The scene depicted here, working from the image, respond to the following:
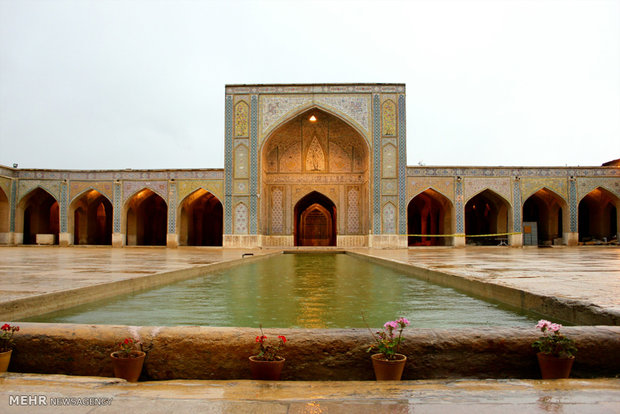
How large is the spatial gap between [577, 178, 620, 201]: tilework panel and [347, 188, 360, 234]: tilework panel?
8.00 meters

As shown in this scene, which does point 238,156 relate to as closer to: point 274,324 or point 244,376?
point 274,324

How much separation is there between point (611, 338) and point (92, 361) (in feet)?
6.93

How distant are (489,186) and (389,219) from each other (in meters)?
3.89

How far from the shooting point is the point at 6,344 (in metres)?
1.83

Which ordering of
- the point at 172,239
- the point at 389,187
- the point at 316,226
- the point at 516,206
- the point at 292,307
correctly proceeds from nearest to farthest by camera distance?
1. the point at 292,307
2. the point at 389,187
3. the point at 516,206
4. the point at 172,239
5. the point at 316,226

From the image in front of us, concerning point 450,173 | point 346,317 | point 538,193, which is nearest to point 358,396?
point 346,317

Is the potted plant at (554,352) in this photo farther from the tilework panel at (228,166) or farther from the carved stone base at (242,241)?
the tilework panel at (228,166)

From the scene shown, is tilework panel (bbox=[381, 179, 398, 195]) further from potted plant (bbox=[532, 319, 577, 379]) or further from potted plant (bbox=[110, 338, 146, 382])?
potted plant (bbox=[110, 338, 146, 382])

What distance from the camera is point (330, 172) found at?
17.8 meters

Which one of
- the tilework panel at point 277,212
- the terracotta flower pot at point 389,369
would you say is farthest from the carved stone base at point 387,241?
the terracotta flower pot at point 389,369

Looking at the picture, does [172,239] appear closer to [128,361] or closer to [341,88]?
[341,88]

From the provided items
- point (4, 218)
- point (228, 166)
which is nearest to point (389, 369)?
point (228, 166)

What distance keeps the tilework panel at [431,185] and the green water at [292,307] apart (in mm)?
11416

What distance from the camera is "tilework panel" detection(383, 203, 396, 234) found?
15828mm
